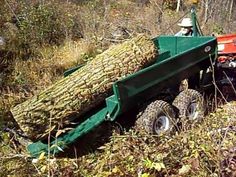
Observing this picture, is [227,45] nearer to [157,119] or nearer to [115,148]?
[157,119]

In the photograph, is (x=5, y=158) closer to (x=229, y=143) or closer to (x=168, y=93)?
(x=229, y=143)

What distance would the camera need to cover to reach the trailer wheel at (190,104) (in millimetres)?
5879

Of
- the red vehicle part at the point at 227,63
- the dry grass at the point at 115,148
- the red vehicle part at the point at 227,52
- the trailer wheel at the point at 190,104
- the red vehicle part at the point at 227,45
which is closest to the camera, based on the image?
the dry grass at the point at 115,148

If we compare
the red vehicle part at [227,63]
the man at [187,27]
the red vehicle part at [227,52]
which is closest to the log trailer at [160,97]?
the red vehicle part at [227,63]

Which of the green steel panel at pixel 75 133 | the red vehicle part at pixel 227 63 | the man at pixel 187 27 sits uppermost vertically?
the man at pixel 187 27

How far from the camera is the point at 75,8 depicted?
39.7 ft

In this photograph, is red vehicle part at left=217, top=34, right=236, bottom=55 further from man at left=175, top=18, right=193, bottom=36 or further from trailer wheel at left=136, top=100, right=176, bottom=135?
trailer wheel at left=136, top=100, right=176, bottom=135

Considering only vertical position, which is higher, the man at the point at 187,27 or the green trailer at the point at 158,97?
the man at the point at 187,27

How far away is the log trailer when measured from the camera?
512 cm

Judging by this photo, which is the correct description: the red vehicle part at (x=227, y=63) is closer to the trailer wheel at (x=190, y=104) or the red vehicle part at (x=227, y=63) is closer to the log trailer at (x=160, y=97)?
the log trailer at (x=160, y=97)

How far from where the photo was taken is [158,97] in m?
5.95

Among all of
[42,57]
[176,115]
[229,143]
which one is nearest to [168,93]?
[176,115]

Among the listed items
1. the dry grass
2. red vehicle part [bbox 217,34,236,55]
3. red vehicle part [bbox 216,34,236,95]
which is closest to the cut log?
the dry grass

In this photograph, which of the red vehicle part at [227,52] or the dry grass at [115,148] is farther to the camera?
the red vehicle part at [227,52]
